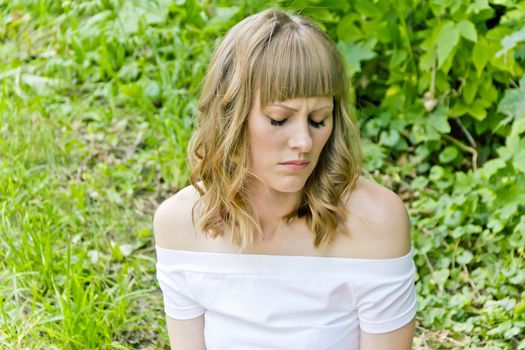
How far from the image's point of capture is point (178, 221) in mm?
2268

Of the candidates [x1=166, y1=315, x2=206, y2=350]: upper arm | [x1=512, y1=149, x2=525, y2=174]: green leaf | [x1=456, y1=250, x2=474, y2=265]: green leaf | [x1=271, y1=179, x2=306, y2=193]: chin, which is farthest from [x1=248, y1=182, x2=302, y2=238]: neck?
[x1=456, y1=250, x2=474, y2=265]: green leaf

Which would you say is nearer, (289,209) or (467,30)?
(289,209)

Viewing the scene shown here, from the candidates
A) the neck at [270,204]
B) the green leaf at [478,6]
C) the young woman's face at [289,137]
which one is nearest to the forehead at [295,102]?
the young woman's face at [289,137]

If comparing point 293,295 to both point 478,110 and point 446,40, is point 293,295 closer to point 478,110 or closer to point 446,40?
point 446,40

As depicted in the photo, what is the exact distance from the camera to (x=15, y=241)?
3160 mm

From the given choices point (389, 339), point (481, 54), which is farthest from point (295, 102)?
point (481, 54)

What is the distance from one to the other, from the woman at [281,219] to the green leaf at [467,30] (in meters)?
1.21

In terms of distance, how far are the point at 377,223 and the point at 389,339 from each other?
0.31 m

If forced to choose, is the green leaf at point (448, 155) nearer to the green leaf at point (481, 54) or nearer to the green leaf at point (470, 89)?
the green leaf at point (470, 89)

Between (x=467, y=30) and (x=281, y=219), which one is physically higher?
(x=467, y=30)

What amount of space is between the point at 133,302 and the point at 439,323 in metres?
1.05

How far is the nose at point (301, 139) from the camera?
1.93m

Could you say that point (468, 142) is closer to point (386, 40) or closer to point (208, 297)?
point (386, 40)

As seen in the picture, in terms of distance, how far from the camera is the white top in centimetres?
216
